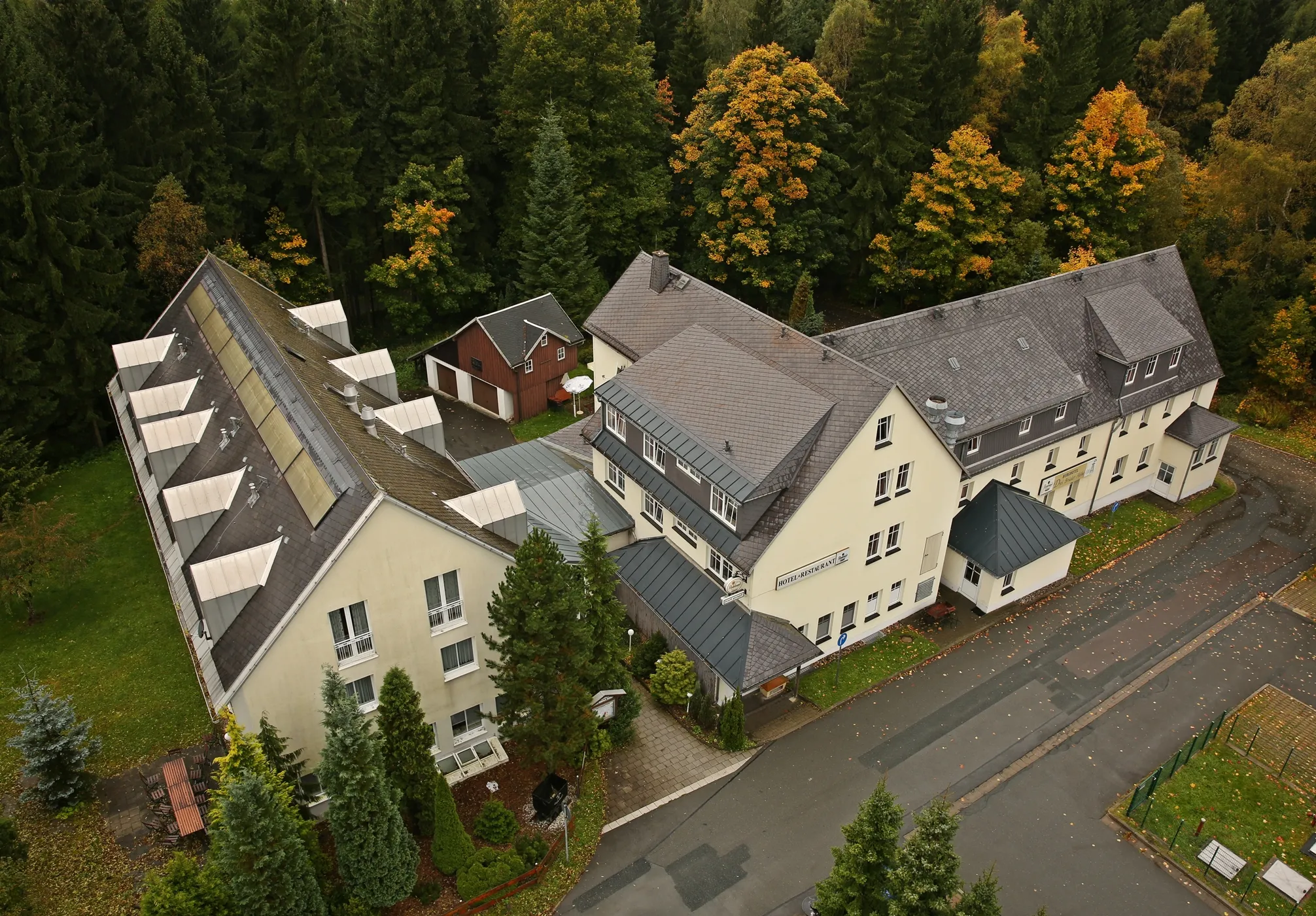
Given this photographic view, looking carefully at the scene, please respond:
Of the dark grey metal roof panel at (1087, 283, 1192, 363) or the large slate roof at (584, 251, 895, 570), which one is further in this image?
the dark grey metal roof panel at (1087, 283, 1192, 363)

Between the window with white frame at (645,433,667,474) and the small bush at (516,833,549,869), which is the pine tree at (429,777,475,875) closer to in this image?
the small bush at (516,833,549,869)

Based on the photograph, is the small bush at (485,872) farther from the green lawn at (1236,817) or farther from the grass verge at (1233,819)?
the green lawn at (1236,817)

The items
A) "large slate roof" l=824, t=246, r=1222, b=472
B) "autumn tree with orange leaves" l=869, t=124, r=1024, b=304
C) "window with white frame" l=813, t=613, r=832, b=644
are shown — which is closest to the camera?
"window with white frame" l=813, t=613, r=832, b=644

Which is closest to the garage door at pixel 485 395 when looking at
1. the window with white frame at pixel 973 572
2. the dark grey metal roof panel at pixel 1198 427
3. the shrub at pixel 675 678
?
the shrub at pixel 675 678

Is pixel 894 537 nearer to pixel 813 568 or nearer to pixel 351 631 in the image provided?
pixel 813 568

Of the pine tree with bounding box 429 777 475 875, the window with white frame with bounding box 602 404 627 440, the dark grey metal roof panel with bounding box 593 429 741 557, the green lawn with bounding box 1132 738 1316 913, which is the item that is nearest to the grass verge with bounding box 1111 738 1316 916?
the green lawn with bounding box 1132 738 1316 913

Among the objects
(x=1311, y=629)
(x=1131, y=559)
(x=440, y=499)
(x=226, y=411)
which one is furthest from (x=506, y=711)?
(x=1311, y=629)

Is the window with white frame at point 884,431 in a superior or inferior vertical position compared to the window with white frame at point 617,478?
superior
